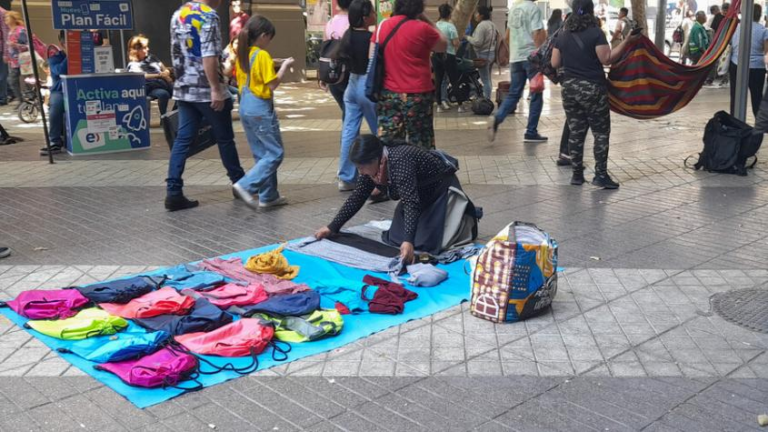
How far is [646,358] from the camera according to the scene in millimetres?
4340

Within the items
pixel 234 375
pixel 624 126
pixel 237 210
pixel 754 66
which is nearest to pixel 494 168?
pixel 237 210

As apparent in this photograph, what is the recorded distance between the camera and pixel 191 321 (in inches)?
184

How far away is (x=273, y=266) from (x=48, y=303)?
1430 millimetres

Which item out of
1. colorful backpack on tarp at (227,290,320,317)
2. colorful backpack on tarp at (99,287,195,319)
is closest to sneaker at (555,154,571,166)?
colorful backpack on tarp at (227,290,320,317)

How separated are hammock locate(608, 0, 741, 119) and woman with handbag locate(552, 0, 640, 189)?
487mm

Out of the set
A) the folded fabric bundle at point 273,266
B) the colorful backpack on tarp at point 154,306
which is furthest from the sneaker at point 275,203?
the colorful backpack on tarp at point 154,306

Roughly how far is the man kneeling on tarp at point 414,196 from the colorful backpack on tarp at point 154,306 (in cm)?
149

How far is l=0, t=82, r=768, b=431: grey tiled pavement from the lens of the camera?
380cm

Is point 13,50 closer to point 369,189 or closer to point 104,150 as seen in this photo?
point 104,150

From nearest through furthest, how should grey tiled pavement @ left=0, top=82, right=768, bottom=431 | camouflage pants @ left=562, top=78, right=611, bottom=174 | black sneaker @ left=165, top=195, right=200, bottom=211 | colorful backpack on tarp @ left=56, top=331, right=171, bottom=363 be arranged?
grey tiled pavement @ left=0, top=82, right=768, bottom=431, colorful backpack on tarp @ left=56, top=331, right=171, bottom=363, black sneaker @ left=165, top=195, right=200, bottom=211, camouflage pants @ left=562, top=78, right=611, bottom=174

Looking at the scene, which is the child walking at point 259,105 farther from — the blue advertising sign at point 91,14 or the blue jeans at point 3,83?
the blue jeans at point 3,83

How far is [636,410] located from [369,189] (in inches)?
113

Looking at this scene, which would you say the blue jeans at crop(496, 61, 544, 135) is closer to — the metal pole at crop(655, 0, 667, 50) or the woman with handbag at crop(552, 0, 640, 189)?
the woman with handbag at crop(552, 0, 640, 189)

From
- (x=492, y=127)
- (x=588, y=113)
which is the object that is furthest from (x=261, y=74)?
(x=492, y=127)
